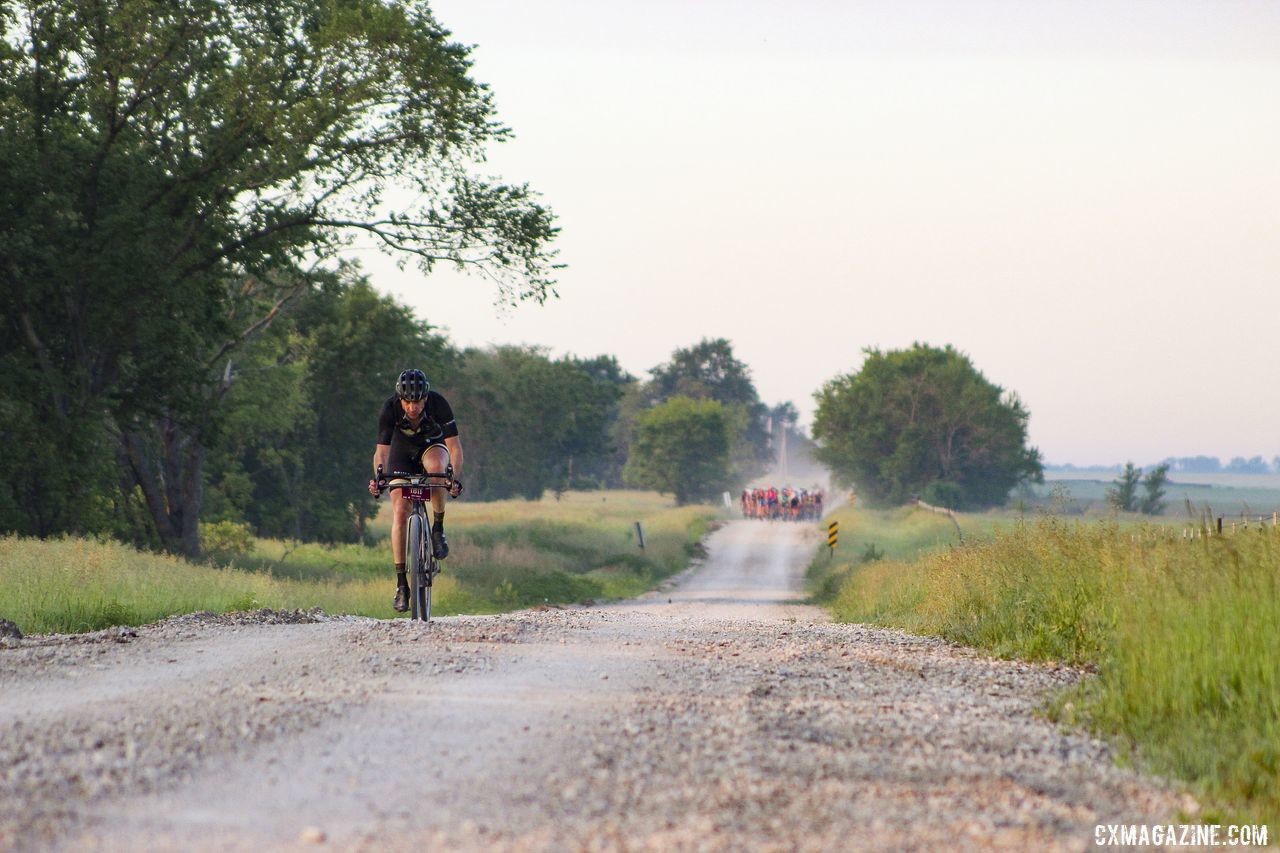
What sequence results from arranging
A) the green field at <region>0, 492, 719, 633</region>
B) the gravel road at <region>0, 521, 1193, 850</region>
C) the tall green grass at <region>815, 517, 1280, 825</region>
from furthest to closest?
the green field at <region>0, 492, 719, 633</region> → the tall green grass at <region>815, 517, 1280, 825</region> → the gravel road at <region>0, 521, 1193, 850</region>

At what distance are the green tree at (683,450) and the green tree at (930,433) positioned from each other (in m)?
22.1

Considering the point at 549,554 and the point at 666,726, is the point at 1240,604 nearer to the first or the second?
the point at 666,726

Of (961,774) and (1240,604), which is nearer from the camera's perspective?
(961,774)

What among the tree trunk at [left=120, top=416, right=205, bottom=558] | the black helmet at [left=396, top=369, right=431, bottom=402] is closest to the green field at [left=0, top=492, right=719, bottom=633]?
the tree trunk at [left=120, top=416, right=205, bottom=558]

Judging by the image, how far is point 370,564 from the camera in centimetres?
3894

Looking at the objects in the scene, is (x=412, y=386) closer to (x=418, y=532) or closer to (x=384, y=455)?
(x=384, y=455)

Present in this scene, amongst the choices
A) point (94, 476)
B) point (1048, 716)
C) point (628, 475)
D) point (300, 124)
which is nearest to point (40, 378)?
point (94, 476)

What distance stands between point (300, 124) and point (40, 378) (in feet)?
23.8

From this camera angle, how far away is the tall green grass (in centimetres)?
676

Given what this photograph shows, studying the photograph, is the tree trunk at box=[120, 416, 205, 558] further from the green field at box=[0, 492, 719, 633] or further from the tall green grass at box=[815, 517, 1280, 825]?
the tall green grass at box=[815, 517, 1280, 825]

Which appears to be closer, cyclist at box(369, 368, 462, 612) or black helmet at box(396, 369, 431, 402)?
black helmet at box(396, 369, 431, 402)

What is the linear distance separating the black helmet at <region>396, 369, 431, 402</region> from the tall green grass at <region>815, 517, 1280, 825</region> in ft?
17.2

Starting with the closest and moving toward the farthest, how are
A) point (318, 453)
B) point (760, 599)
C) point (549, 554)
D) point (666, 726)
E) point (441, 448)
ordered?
1. point (666, 726)
2. point (441, 448)
3. point (760, 599)
4. point (549, 554)
5. point (318, 453)

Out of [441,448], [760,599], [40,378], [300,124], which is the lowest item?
[760,599]
